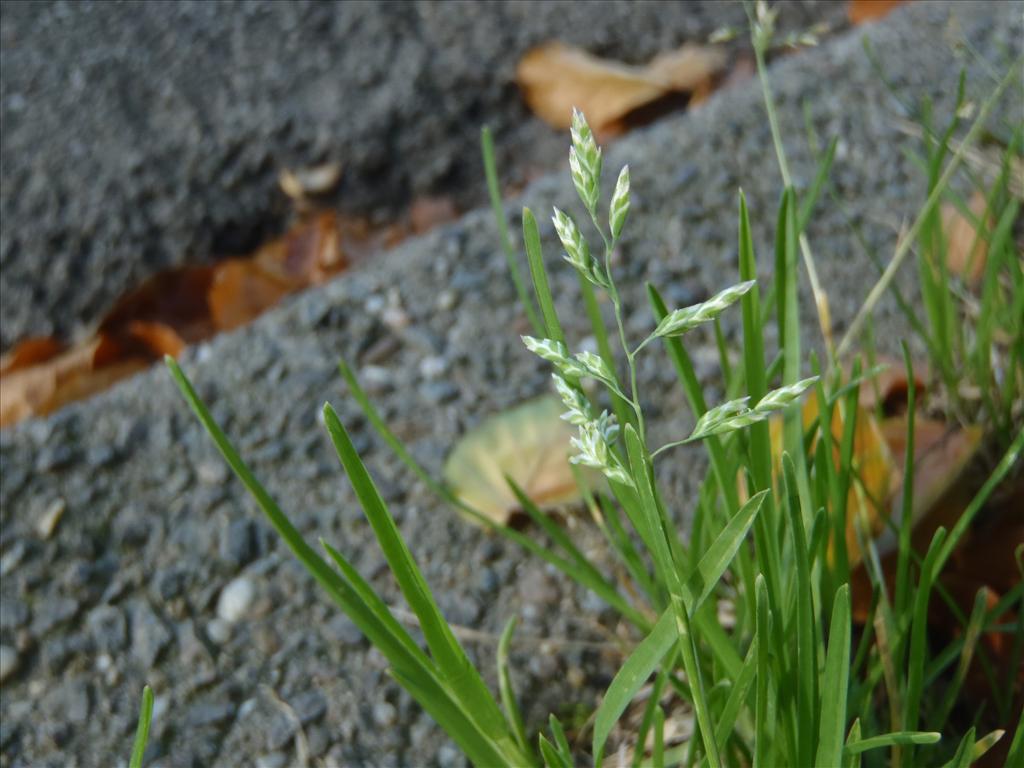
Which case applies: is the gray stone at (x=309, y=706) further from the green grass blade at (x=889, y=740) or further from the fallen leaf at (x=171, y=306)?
the fallen leaf at (x=171, y=306)

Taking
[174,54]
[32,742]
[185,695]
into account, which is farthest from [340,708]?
[174,54]

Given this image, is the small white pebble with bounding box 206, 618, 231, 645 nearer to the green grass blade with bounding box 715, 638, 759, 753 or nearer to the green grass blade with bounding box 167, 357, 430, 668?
the green grass blade with bounding box 167, 357, 430, 668

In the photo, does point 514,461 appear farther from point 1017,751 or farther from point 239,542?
point 1017,751

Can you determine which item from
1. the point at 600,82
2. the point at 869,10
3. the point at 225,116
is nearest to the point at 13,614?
the point at 225,116

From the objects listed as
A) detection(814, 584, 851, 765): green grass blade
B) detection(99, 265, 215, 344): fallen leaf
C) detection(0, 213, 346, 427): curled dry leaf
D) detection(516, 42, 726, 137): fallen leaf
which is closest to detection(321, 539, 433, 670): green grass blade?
detection(814, 584, 851, 765): green grass blade

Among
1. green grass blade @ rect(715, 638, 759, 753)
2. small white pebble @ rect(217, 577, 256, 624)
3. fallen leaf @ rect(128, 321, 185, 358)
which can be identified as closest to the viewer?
green grass blade @ rect(715, 638, 759, 753)

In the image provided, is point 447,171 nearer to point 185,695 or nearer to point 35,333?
point 35,333

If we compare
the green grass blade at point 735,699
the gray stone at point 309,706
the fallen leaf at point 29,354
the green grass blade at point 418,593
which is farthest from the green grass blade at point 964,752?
the fallen leaf at point 29,354
